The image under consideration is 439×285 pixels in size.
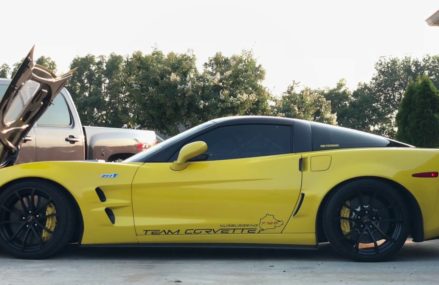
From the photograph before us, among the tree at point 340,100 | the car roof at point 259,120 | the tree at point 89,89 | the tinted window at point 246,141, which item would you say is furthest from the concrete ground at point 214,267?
the tree at point 340,100

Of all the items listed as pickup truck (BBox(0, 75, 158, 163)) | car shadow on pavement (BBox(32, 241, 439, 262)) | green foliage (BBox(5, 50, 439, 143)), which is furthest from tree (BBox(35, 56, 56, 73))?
car shadow on pavement (BBox(32, 241, 439, 262))

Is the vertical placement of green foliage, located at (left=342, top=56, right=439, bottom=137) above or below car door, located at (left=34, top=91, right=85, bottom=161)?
above

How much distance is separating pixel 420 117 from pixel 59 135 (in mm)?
11299

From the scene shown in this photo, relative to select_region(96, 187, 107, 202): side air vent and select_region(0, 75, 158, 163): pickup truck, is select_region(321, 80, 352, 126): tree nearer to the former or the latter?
select_region(0, 75, 158, 163): pickup truck

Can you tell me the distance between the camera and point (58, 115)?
10055mm

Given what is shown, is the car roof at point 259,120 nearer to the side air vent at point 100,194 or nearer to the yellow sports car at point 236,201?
the yellow sports car at point 236,201

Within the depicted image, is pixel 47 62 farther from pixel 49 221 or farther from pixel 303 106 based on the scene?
pixel 49 221

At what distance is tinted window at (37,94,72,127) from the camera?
9906mm

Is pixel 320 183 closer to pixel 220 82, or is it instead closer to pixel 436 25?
pixel 436 25

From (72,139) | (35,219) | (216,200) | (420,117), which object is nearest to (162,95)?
(420,117)

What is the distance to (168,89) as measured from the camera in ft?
148

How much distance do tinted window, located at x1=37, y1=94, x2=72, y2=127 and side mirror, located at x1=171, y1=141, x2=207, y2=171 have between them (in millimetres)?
4075

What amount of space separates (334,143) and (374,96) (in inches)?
2769

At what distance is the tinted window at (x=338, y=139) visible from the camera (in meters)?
6.40
